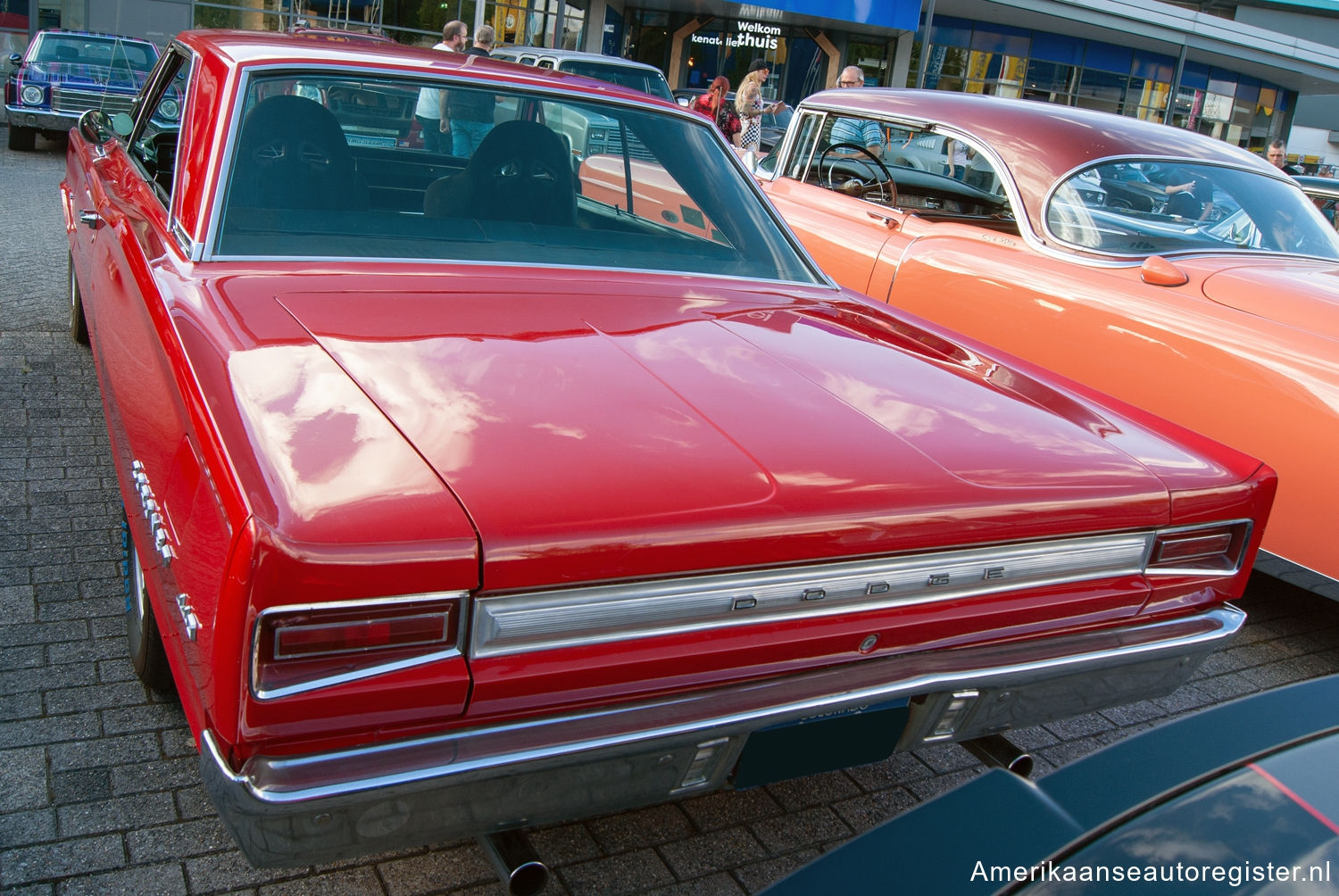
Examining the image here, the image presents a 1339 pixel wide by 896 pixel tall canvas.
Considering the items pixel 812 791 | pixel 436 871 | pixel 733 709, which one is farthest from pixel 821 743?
pixel 436 871

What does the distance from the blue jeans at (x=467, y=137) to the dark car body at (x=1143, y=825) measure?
2.23m

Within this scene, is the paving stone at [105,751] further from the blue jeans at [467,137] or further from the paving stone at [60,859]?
the blue jeans at [467,137]

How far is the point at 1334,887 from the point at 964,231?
4028 mm

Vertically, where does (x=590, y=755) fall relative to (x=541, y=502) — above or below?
below

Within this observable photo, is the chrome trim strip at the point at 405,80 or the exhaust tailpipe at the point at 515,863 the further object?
the chrome trim strip at the point at 405,80

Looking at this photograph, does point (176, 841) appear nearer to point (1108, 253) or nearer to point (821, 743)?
point (821, 743)

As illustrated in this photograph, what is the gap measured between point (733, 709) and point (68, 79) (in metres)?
13.0

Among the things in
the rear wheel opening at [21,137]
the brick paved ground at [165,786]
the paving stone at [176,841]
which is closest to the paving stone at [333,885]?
the brick paved ground at [165,786]

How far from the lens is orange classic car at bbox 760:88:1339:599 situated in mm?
3520

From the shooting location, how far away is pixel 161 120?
408 cm

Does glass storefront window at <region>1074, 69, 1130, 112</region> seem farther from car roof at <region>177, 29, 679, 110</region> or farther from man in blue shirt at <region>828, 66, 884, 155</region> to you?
car roof at <region>177, 29, 679, 110</region>

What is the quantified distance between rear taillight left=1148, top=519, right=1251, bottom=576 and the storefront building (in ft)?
59.7

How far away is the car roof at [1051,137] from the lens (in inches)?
185

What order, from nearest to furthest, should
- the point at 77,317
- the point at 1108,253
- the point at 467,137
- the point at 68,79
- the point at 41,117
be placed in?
1. the point at 467,137
2. the point at 1108,253
3. the point at 77,317
4. the point at 41,117
5. the point at 68,79
